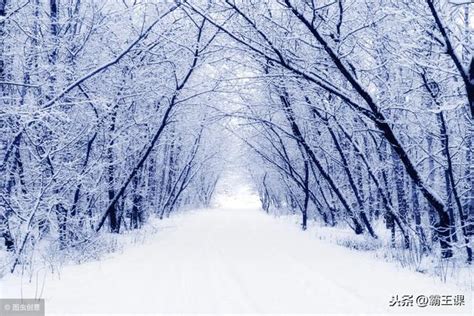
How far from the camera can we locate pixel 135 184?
17609mm

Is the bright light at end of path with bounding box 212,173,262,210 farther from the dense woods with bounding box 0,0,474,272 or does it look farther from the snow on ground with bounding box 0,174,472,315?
the snow on ground with bounding box 0,174,472,315

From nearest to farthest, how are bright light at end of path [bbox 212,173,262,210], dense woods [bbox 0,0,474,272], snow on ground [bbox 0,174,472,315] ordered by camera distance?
Result: snow on ground [bbox 0,174,472,315]
dense woods [bbox 0,0,474,272]
bright light at end of path [bbox 212,173,262,210]

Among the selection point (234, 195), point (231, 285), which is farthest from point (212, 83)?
point (234, 195)

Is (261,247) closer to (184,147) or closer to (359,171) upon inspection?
(359,171)

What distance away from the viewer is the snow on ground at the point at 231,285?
4617 millimetres

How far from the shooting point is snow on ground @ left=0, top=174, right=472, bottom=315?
4617mm

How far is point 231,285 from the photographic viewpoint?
18.7 ft

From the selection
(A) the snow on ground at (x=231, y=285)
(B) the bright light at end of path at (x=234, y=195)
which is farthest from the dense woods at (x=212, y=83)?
(B) the bright light at end of path at (x=234, y=195)

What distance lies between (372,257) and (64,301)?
6.37 meters

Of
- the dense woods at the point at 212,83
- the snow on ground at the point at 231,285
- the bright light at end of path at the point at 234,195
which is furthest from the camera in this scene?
the bright light at end of path at the point at 234,195

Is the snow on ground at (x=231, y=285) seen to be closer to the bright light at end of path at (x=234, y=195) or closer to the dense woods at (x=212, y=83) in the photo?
the dense woods at (x=212, y=83)

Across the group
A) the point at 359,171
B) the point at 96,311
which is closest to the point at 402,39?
the point at 96,311

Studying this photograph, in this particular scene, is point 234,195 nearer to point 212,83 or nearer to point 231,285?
point 212,83

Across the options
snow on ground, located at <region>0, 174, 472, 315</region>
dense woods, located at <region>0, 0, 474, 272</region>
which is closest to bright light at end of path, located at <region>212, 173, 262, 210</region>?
dense woods, located at <region>0, 0, 474, 272</region>
